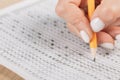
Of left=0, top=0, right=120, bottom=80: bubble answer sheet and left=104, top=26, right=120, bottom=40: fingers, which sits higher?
left=104, top=26, right=120, bottom=40: fingers

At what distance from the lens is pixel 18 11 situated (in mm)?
547

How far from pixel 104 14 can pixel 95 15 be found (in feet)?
0.04

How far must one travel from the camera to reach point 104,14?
0.40 m

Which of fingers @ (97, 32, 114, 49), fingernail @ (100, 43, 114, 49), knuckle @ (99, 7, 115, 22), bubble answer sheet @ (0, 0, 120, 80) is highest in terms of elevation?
knuckle @ (99, 7, 115, 22)

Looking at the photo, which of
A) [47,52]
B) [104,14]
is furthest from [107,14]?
[47,52]

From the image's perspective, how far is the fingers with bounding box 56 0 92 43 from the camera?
0.42 meters

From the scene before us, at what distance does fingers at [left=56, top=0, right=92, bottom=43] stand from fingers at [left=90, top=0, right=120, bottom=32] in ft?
0.05

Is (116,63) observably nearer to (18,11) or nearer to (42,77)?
(42,77)

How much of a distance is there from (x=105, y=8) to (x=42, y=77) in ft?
0.46

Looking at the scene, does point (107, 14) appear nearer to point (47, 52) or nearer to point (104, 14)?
point (104, 14)

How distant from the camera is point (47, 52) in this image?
45 cm

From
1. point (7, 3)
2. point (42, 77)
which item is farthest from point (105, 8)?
point (7, 3)

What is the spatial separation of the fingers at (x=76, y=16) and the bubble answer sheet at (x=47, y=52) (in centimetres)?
4

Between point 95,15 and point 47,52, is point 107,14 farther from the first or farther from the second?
point 47,52
